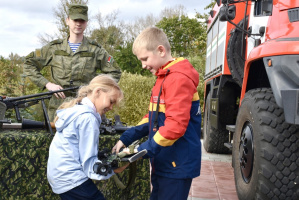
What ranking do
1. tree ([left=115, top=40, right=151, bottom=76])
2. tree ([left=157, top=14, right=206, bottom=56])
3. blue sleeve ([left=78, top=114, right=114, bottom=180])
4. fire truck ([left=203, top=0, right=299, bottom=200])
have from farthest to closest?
tree ([left=157, top=14, right=206, bottom=56]), tree ([left=115, top=40, right=151, bottom=76]), fire truck ([left=203, top=0, right=299, bottom=200]), blue sleeve ([left=78, top=114, right=114, bottom=180])

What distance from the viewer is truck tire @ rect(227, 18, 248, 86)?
5.26 meters

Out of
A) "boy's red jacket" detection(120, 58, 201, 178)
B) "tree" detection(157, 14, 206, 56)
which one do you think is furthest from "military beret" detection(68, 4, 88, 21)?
"tree" detection(157, 14, 206, 56)

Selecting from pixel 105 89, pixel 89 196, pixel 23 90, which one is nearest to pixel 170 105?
pixel 105 89

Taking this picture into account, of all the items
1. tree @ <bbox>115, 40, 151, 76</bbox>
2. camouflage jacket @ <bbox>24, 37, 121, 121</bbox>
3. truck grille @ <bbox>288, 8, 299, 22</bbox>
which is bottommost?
camouflage jacket @ <bbox>24, 37, 121, 121</bbox>

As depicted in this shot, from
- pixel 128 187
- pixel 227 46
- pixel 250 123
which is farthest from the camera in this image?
pixel 227 46

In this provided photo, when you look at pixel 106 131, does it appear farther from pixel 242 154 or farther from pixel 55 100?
pixel 242 154

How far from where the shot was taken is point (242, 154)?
368 centimetres

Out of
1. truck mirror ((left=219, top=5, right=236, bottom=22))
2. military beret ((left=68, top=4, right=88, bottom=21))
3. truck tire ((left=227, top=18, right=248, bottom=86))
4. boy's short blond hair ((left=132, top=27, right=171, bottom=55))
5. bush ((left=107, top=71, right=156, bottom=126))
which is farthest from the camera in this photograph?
bush ((left=107, top=71, right=156, bottom=126))

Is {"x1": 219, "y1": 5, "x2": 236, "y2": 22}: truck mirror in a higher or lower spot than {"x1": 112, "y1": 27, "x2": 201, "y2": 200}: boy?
higher

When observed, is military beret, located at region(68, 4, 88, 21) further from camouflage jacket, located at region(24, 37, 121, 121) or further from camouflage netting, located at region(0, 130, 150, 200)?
camouflage netting, located at region(0, 130, 150, 200)

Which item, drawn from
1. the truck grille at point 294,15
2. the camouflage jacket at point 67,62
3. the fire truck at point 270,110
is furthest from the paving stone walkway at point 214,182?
the truck grille at point 294,15

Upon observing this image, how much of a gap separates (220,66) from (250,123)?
8.62 ft

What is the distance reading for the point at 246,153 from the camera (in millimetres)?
3572

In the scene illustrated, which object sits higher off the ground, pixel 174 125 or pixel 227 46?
pixel 227 46
